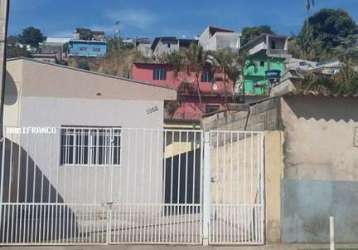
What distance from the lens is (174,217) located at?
13.4 m

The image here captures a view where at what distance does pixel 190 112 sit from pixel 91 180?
4308 centimetres

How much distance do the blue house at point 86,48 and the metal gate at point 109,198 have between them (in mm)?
Result: 83127

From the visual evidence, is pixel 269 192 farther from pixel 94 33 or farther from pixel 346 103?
pixel 94 33

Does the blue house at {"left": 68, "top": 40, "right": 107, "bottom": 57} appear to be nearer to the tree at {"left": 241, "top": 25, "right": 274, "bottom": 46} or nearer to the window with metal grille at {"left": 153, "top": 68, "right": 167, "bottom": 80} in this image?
the tree at {"left": 241, "top": 25, "right": 274, "bottom": 46}

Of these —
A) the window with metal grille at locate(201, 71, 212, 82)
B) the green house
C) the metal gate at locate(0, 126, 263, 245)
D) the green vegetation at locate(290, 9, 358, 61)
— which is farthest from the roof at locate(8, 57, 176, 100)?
the green vegetation at locate(290, 9, 358, 61)

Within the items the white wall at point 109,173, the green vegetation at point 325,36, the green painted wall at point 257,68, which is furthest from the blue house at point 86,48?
the white wall at point 109,173

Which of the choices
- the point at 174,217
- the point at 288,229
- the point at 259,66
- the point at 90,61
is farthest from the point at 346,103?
the point at 90,61

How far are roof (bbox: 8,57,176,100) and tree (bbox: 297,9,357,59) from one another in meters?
64.5

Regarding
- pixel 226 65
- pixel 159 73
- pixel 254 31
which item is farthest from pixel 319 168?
pixel 254 31

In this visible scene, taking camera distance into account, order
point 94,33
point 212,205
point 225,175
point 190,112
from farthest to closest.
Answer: point 94,33 → point 190,112 → point 225,175 → point 212,205

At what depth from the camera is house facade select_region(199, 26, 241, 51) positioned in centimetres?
8869

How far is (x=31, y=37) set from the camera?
12925 centimetres

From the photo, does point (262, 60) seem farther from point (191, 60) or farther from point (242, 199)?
point (242, 199)

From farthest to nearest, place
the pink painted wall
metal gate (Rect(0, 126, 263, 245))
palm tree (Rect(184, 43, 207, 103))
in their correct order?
the pink painted wall < palm tree (Rect(184, 43, 207, 103)) < metal gate (Rect(0, 126, 263, 245))
